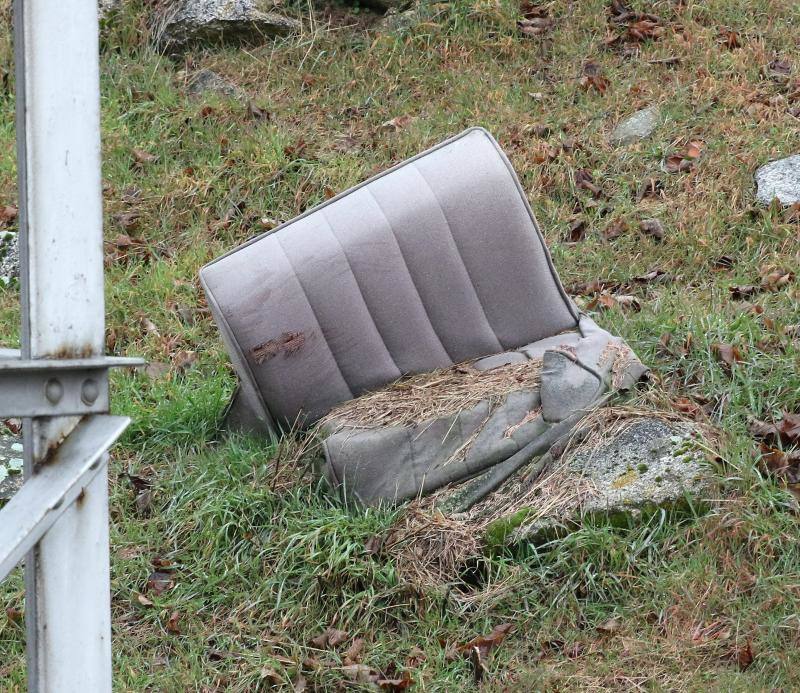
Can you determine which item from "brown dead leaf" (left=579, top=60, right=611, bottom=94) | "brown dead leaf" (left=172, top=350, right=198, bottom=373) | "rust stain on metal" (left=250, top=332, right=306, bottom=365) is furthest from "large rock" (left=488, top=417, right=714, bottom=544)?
"brown dead leaf" (left=579, top=60, right=611, bottom=94)

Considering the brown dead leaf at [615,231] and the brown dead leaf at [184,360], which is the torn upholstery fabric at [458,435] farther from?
the brown dead leaf at [615,231]

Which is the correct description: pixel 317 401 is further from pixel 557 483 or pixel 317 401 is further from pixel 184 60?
pixel 184 60

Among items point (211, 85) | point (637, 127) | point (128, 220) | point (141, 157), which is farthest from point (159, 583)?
point (211, 85)

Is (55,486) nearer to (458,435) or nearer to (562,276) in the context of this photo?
(458,435)

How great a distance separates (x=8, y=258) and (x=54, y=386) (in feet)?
14.6

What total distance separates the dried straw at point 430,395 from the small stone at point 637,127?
2972mm

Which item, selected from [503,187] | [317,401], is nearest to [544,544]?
[317,401]

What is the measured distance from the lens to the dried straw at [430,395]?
155 inches

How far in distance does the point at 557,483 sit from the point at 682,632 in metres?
0.66

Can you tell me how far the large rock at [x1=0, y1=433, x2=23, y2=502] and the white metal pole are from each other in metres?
2.37

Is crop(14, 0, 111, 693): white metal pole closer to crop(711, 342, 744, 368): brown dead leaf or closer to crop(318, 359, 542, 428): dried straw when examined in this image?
crop(318, 359, 542, 428): dried straw

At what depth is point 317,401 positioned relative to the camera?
4.13 meters

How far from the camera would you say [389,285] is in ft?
13.7

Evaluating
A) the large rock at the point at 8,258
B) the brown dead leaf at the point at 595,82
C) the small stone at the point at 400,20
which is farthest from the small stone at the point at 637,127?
the large rock at the point at 8,258
